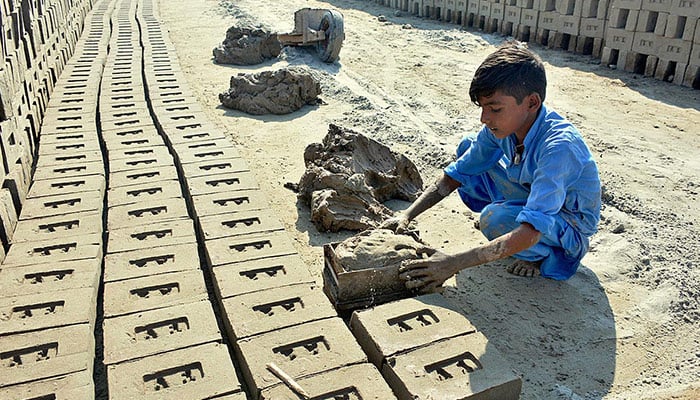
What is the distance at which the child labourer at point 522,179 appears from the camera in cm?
308

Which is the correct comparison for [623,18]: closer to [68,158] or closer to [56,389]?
[68,158]

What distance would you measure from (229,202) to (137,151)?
1.50 meters

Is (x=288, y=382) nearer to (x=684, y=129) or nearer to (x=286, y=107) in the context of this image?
(x=286, y=107)

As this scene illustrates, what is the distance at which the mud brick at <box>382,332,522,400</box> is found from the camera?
2592mm

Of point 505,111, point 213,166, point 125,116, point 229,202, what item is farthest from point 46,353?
point 125,116

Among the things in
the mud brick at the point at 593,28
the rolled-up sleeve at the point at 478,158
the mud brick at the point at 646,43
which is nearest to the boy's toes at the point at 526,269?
the rolled-up sleeve at the point at 478,158

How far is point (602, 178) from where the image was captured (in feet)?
17.0

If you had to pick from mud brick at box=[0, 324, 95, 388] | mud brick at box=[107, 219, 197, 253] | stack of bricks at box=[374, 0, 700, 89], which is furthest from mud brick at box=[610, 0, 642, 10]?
mud brick at box=[0, 324, 95, 388]

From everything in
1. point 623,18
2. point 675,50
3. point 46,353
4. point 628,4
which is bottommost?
point 46,353

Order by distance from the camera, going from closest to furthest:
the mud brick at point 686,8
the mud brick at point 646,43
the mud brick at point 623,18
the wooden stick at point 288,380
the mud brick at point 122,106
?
the wooden stick at point 288,380
the mud brick at point 122,106
the mud brick at point 686,8
the mud brick at point 646,43
the mud brick at point 623,18

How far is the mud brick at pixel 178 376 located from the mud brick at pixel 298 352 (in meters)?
0.10

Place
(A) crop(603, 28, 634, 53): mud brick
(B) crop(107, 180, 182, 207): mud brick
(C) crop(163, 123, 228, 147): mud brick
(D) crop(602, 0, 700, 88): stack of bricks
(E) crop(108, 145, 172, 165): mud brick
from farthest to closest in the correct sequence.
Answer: (A) crop(603, 28, 634, 53): mud brick
(D) crop(602, 0, 700, 88): stack of bricks
(C) crop(163, 123, 228, 147): mud brick
(E) crop(108, 145, 172, 165): mud brick
(B) crop(107, 180, 182, 207): mud brick

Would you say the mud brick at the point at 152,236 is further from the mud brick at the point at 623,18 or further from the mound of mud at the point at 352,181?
the mud brick at the point at 623,18

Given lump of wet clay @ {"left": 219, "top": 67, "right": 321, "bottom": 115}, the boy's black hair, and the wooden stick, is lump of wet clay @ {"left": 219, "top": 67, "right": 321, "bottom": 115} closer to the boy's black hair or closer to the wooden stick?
the boy's black hair
